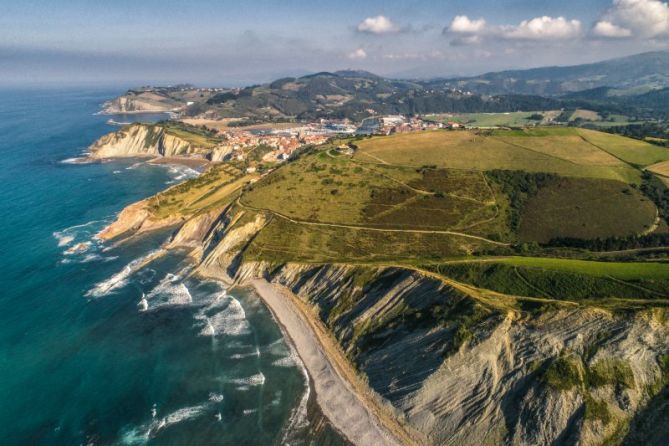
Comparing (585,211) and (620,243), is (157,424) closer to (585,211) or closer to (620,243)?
(620,243)

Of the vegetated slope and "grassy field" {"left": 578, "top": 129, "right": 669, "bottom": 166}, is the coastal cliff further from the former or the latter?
"grassy field" {"left": 578, "top": 129, "right": 669, "bottom": 166}

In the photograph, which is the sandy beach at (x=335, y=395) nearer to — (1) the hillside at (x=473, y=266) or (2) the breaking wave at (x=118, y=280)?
(1) the hillside at (x=473, y=266)

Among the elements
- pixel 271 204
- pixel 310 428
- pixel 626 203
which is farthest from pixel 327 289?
pixel 626 203

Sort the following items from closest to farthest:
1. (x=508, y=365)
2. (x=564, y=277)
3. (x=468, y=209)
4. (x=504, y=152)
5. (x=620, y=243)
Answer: (x=508, y=365), (x=564, y=277), (x=620, y=243), (x=468, y=209), (x=504, y=152)

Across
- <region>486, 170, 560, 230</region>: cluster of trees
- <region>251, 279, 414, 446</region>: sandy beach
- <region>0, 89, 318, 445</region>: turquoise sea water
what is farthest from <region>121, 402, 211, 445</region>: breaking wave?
<region>486, 170, 560, 230</region>: cluster of trees

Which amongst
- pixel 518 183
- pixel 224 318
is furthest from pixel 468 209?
pixel 224 318

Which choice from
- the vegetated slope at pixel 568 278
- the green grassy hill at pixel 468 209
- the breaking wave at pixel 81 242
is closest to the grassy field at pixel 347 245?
the green grassy hill at pixel 468 209
